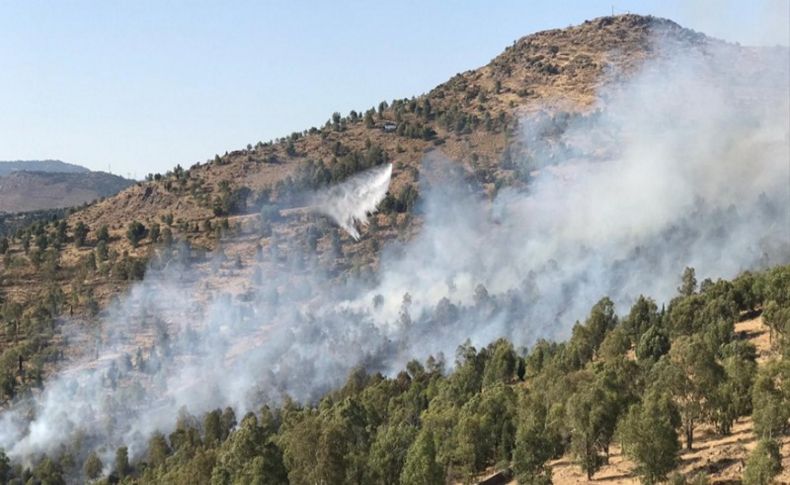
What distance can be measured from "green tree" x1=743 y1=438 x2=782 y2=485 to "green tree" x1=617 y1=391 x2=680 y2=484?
14.9ft

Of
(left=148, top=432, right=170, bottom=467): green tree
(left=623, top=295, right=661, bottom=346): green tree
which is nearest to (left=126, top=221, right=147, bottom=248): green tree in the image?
(left=148, top=432, right=170, bottom=467): green tree

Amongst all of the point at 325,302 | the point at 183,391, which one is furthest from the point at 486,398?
the point at 325,302

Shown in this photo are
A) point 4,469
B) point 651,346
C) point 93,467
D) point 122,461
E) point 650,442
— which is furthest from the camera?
A: point 4,469

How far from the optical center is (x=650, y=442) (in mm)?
37188

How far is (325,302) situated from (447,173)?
46420 mm

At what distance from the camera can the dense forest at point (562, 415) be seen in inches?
1583

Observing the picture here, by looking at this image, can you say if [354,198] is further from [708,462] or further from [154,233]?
[708,462]

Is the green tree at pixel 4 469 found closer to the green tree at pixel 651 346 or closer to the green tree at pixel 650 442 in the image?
the green tree at pixel 651 346

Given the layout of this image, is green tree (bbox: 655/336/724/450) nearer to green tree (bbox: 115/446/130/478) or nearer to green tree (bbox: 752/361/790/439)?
green tree (bbox: 752/361/790/439)

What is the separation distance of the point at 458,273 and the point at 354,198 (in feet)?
108

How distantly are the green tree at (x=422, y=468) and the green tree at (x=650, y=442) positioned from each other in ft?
30.5

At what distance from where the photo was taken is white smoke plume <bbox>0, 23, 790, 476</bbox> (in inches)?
3477

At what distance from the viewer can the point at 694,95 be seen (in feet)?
540

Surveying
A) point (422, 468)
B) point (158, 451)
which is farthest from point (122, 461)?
point (422, 468)
